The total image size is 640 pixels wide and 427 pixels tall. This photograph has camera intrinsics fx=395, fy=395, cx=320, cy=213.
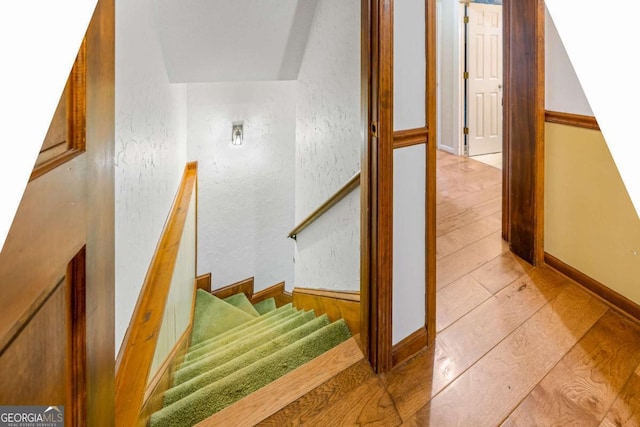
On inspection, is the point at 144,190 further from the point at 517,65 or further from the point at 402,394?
the point at 517,65

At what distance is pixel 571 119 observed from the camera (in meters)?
2.04

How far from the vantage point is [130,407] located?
1.23 metres

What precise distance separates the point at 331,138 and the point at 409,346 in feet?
4.24

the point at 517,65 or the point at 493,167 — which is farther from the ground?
the point at 517,65

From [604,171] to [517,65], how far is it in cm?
81

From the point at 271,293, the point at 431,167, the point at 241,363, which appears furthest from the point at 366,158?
the point at 271,293

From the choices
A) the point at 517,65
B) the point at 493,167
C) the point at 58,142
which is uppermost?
the point at 517,65

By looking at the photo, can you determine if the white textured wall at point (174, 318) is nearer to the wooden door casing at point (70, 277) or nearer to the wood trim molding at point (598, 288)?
the wooden door casing at point (70, 277)

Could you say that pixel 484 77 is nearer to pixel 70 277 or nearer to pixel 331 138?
pixel 331 138

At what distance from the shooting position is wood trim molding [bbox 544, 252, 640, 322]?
1.82 metres

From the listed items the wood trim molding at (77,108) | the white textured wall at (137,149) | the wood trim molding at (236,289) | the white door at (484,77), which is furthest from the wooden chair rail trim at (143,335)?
the white door at (484,77)

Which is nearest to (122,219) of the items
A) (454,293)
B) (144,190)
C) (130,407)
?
(144,190)

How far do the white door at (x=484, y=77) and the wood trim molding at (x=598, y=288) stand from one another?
3444 mm

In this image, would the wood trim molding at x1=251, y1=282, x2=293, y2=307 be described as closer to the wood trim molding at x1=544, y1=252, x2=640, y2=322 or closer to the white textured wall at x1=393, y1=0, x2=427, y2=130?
the wood trim molding at x1=544, y1=252, x2=640, y2=322
